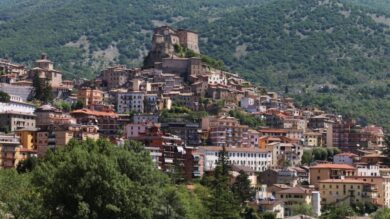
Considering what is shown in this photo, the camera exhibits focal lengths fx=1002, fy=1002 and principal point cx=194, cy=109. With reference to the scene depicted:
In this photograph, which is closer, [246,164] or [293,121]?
[246,164]

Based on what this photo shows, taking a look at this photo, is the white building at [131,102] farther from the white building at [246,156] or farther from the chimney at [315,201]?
the chimney at [315,201]

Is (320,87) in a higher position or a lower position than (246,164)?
higher

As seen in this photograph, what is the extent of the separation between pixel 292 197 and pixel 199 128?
19.5 metres

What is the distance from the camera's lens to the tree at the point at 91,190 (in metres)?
57.4

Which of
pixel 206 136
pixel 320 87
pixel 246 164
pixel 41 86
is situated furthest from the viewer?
pixel 320 87

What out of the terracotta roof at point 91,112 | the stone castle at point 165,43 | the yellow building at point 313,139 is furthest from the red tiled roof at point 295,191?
the stone castle at point 165,43

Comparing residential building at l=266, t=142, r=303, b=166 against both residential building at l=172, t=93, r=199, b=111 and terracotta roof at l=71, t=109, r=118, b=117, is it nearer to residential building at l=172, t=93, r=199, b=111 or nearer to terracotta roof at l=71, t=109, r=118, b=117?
residential building at l=172, t=93, r=199, b=111

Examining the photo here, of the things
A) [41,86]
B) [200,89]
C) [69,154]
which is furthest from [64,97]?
[69,154]

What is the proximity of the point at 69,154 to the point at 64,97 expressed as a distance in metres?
62.0

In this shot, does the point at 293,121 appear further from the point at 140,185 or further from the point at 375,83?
the point at 375,83

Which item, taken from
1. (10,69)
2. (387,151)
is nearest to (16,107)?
(10,69)

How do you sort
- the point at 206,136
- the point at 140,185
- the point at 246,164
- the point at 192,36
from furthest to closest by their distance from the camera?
the point at 192,36 < the point at 206,136 < the point at 246,164 < the point at 140,185

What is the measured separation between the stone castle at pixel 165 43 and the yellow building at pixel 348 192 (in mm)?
47736

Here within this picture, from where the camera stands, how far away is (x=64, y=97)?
402 ft
